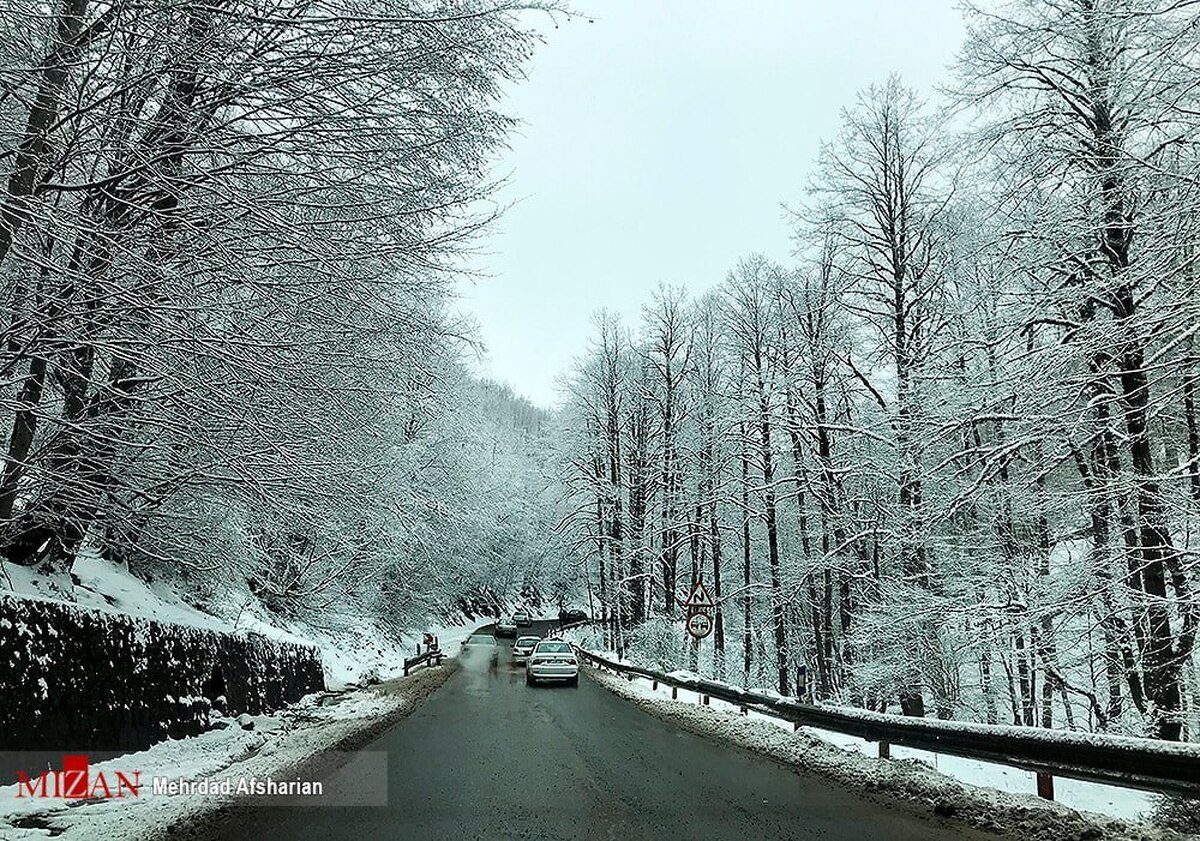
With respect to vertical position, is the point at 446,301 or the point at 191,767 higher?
the point at 446,301

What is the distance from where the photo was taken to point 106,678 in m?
8.59

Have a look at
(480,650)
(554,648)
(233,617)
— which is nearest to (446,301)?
(233,617)

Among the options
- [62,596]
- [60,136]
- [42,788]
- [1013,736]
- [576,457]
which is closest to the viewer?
[60,136]

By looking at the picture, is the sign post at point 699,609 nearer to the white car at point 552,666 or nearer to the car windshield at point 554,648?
the white car at point 552,666

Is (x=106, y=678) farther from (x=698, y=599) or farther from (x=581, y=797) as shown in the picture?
(x=698, y=599)

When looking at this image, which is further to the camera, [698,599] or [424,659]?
[424,659]

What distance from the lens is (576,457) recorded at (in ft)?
116

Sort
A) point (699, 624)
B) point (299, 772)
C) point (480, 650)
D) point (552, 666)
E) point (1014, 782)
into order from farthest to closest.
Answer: point (480, 650) < point (552, 666) < point (699, 624) < point (1014, 782) < point (299, 772)

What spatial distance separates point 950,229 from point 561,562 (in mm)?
29957

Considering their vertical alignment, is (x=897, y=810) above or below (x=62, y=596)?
below

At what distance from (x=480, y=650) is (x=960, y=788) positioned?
39.5m


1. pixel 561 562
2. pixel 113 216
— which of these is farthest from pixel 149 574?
pixel 561 562

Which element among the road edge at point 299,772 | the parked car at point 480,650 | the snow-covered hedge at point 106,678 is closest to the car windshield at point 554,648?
the road edge at point 299,772

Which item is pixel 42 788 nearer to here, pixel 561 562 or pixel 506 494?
pixel 561 562
